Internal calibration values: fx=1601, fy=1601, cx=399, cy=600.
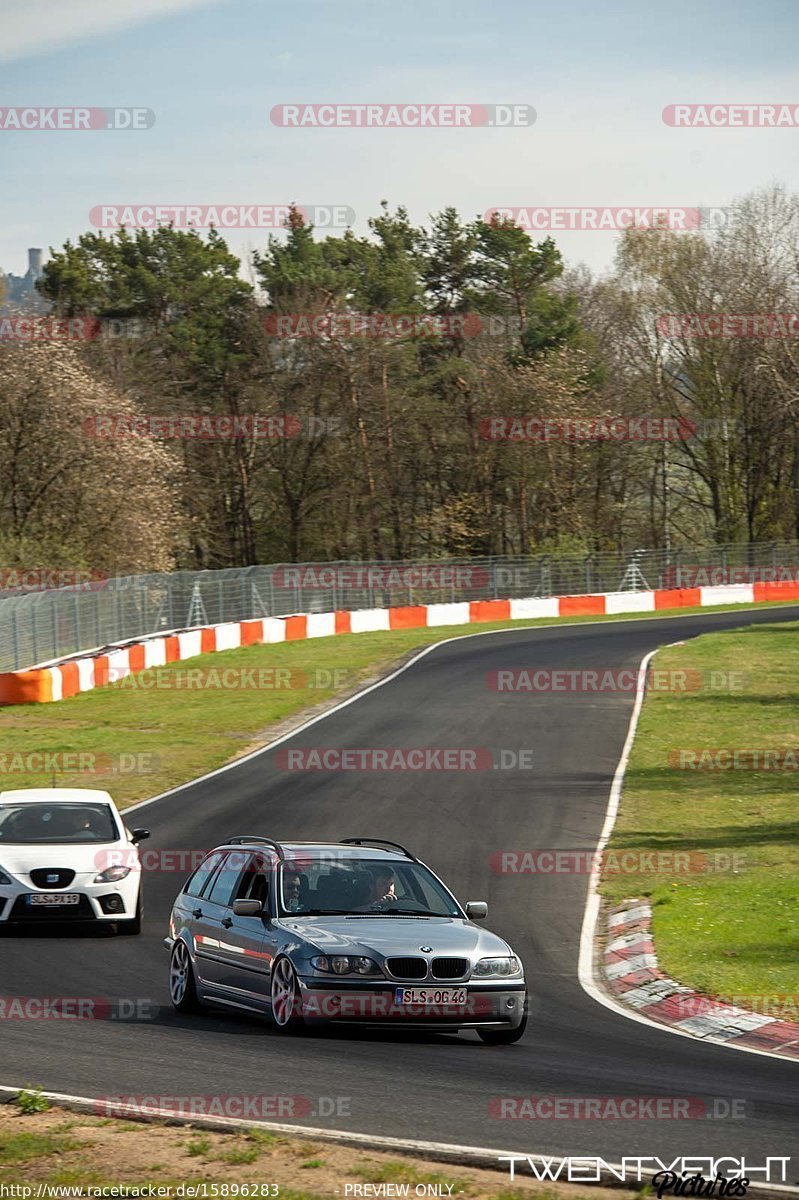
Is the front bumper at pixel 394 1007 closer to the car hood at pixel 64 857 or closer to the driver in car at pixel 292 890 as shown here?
the driver in car at pixel 292 890

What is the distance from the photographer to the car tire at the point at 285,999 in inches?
427

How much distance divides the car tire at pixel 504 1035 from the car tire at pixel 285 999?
125 centimetres

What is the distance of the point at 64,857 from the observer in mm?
16438

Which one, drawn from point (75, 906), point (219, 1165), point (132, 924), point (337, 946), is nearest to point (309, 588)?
point (132, 924)

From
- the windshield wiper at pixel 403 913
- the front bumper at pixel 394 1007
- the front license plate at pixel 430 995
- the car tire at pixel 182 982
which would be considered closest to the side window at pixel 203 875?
the car tire at pixel 182 982

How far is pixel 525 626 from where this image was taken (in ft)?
171

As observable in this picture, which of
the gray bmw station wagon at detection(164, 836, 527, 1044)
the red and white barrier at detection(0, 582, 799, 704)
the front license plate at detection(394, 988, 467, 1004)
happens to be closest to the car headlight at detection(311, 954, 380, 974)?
the gray bmw station wagon at detection(164, 836, 527, 1044)

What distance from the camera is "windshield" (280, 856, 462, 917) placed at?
11734 millimetres

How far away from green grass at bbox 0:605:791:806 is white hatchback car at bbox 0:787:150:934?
25.3ft

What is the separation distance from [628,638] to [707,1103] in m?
37.7

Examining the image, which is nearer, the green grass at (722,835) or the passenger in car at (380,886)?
the passenger in car at (380,886)

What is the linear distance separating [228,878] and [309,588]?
39.7 m

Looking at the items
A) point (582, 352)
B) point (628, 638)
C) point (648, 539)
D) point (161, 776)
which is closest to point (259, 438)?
point (582, 352)

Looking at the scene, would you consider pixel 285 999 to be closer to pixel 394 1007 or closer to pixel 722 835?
pixel 394 1007
